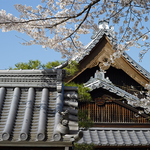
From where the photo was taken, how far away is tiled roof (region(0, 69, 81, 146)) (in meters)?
4.31

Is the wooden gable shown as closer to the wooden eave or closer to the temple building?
the temple building

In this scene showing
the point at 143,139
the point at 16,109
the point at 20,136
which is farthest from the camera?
the point at 143,139

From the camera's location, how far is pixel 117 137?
378 inches

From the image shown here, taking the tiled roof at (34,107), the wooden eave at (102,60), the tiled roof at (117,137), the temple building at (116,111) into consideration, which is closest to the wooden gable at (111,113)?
the temple building at (116,111)

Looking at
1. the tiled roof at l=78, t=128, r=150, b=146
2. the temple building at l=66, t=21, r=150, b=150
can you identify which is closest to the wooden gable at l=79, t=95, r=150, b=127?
the temple building at l=66, t=21, r=150, b=150

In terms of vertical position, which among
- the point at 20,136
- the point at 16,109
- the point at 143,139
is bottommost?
the point at 143,139

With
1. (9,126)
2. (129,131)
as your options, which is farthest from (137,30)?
(129,131)

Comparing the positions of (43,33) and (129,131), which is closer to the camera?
(43,33)

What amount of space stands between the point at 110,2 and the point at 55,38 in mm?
2522

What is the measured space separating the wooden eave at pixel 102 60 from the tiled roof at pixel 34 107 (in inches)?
210

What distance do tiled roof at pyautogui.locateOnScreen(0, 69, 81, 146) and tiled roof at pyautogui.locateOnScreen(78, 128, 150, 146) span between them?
14.3 feet

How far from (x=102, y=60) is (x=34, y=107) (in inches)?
268

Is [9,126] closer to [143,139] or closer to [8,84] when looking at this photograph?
[8,84]

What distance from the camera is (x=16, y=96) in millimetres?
5406
